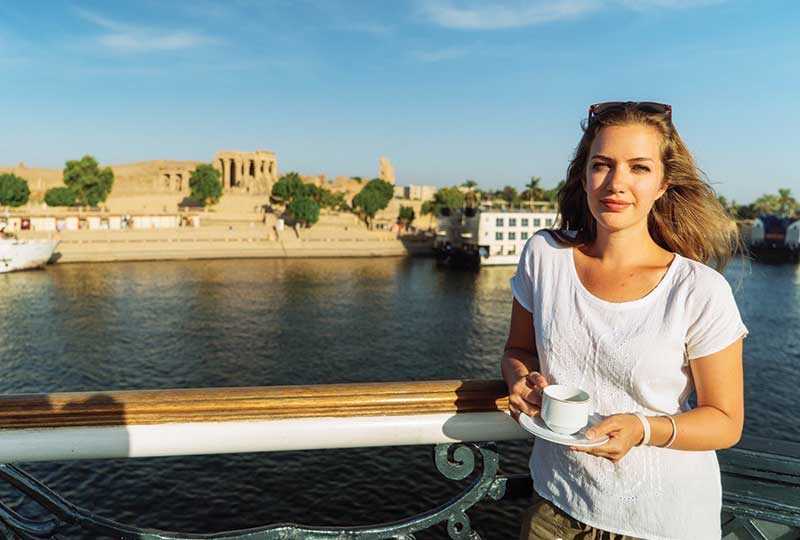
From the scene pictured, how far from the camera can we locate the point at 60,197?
72.4 m

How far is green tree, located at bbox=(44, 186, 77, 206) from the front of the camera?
7219 cm

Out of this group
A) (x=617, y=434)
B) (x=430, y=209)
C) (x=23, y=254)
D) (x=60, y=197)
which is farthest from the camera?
(x=430, y=209)

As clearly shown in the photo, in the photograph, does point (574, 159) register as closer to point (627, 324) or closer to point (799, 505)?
point (627, 324)

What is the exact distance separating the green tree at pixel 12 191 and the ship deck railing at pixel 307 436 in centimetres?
8069

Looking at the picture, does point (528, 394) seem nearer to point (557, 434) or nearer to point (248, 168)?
point (557, 434)

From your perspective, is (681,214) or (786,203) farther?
(786,203)

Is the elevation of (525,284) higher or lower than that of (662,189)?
lower

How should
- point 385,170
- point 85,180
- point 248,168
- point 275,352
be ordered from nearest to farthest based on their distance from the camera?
point 275,352
point 85,180
point 248,168
point 385,170

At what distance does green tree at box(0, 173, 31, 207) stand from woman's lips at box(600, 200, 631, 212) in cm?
8175

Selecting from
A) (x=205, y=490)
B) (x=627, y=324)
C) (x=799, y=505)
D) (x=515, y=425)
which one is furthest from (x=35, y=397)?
(x=205, y=490)

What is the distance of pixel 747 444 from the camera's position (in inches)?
87.6

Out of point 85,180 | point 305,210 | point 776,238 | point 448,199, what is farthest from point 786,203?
point 85,180

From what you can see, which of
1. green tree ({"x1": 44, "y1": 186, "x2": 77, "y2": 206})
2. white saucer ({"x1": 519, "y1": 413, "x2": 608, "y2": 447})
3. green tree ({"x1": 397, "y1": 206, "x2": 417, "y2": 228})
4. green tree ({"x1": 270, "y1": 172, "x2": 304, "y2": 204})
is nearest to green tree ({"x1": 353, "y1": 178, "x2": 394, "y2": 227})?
green tree ({"x1": 397, "y1": 206, "x2": 417, "y2": 228})

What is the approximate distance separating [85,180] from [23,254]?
2910 centimetres
